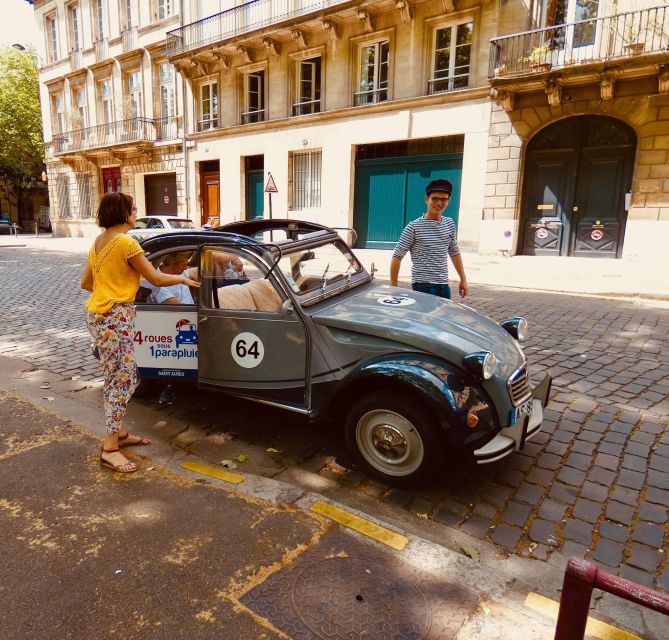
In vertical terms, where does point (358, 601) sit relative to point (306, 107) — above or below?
below

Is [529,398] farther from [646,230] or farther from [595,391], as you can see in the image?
[646,230]

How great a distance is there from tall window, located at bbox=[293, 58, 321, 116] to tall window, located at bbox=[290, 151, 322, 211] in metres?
1.74

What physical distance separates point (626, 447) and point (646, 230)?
480 inches

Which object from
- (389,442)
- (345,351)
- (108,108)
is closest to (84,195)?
(108,108)

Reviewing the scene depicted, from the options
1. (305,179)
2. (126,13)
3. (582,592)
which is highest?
(126,13)

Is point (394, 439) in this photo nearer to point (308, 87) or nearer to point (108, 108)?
point (308, 87)

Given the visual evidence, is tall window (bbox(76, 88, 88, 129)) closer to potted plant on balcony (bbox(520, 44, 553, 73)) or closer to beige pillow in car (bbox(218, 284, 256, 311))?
potted plant on balcony (bbox(520, 44, 553, 73))

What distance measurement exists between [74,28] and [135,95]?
Answer: 7.73 meters

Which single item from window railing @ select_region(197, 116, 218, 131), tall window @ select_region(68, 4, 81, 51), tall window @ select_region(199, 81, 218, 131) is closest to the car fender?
window railing @ select_region(197, 116, 218, 131)

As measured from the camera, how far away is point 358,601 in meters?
2.31

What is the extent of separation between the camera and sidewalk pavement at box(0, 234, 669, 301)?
33.4ft

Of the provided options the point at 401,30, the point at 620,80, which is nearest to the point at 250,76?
the point at 401,30

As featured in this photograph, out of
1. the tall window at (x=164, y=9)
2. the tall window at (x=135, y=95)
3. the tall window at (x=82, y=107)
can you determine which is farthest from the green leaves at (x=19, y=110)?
the tall window at (x=164, y=9)

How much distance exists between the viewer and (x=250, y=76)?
867 inches
